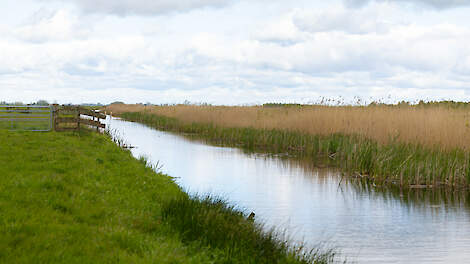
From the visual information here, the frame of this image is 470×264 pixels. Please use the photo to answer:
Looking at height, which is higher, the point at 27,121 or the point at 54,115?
the point at 54,115

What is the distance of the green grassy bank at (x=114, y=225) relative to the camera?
6.79 m

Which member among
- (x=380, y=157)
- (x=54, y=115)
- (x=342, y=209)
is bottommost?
(x=342, y=209)

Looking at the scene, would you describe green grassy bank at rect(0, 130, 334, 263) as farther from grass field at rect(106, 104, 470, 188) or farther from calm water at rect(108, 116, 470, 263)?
grass field at rect(106, 104, 470, 188)

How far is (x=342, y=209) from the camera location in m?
13.5

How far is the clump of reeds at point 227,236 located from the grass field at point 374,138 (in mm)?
9016

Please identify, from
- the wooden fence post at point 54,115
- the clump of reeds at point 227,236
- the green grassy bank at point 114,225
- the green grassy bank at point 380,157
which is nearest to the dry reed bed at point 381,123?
the green grassy bank at point 380,157

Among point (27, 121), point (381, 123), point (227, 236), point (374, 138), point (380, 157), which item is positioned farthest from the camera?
point (27, 121)

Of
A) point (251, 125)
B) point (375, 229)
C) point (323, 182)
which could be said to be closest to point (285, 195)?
point (323, 182)

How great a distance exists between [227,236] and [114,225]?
201cm

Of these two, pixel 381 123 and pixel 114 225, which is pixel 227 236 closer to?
pixel 114 225

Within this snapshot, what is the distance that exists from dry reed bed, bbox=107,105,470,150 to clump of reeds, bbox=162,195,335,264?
1210cm

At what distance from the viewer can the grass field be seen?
16.4m

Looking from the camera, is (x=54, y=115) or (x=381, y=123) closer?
(x=381, y=123)

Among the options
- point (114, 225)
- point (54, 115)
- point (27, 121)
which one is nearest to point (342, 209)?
point (114, 225)
